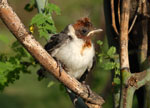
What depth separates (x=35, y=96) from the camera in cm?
780

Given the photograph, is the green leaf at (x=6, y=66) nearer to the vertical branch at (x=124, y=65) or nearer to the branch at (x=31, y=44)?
the branch at (x=31, y=44)

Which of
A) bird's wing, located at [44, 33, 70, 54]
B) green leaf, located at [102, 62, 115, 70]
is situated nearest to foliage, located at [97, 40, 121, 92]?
green leaf, located at [102, 62, 115, 70]

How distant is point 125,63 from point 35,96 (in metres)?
4.61

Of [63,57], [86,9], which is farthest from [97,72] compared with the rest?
[63,57]

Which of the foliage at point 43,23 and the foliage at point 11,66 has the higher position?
the foliage at point 43,23

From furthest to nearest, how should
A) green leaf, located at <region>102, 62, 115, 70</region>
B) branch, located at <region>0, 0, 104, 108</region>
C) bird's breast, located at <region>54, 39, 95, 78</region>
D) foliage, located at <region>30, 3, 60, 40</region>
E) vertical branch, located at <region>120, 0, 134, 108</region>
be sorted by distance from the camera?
bird's breast, located at <region>54, 39, 95, 78</region>, foliage, located at <region>30, 3, 60, 40</region>, green leaf, located at <region>102, 62, 115, 70</region>, vertical branch, located at <region>120, 0, 134, 108</region>, branch, located at <region>0, 0, 104, 108</region>

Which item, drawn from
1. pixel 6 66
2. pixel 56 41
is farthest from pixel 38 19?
pixel 6 66

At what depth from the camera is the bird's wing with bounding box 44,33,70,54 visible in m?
4.31

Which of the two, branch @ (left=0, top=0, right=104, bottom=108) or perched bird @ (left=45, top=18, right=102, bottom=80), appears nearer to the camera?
branch @ (left=0, top=0, right=104, bottom=108)

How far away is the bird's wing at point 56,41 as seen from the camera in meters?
4.31

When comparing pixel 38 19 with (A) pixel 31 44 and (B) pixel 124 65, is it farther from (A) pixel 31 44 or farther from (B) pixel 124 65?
(B) pixel 124 65

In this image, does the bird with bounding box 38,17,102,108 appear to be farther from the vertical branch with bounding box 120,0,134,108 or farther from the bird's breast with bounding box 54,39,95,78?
the vertical branch with bounding box 120,0,134,108

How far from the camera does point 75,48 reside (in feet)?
14.0

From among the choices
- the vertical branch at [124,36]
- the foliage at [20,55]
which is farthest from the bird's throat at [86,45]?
the vertical branch at [124,36]
